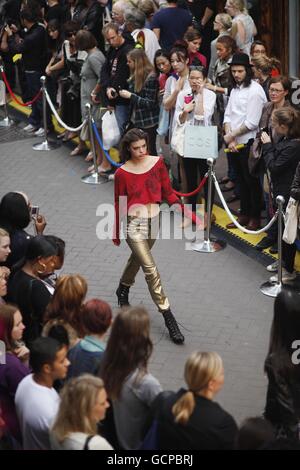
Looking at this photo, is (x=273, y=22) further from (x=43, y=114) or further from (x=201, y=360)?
(x=201, y=360)

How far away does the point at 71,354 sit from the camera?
22.8 ft

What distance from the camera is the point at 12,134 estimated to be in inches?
639

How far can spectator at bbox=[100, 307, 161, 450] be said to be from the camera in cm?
639

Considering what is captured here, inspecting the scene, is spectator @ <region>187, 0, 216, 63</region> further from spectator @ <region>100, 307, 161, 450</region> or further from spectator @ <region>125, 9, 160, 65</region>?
spectator @ <region>100, 307, 161, 450</region>

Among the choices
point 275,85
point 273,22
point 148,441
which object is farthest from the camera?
point 273,22

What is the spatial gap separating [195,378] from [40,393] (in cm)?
110

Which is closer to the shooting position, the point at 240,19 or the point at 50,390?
the point at 50,390

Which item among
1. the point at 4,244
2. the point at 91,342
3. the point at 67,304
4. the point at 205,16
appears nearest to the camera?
the point at 91,342

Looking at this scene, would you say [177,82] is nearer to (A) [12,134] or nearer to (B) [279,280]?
(B) [279,280]

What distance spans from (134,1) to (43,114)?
2.32 m

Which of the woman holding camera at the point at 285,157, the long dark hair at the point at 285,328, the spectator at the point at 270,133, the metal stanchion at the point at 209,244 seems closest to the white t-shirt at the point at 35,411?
the long dark hair at the point at 285,328

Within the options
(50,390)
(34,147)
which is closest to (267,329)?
(50,390)

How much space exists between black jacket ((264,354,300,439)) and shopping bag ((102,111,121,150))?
6.81 metres

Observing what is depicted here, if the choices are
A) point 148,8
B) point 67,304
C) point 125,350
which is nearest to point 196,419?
point 125,350
